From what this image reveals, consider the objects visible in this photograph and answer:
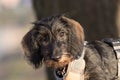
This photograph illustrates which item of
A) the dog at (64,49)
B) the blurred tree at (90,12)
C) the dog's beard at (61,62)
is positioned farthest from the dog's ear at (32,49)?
the blurred tree at (90,12)

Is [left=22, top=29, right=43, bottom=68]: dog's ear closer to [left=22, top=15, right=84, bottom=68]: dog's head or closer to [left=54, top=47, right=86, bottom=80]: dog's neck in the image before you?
[left=22, top=15, right=84, bottom=68]: dog's head

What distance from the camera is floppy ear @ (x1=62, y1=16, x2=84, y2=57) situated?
7.26 meters

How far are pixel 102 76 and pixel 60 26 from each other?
2.28 ft

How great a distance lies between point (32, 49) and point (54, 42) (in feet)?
1.07


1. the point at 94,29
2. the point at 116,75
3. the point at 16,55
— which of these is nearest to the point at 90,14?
the point at 94,29

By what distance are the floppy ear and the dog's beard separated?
0.34 ft

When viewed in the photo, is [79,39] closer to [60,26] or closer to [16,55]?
[60,26]

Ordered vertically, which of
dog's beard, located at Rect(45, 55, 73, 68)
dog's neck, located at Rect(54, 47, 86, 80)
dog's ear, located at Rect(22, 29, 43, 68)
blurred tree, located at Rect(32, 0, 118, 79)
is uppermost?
blurred tree, located at Rect(32, 0, 118, 79)

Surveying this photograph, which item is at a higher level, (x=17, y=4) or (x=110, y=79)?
(x=17, y=4)

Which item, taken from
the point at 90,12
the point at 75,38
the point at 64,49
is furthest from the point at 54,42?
the point at 90,12

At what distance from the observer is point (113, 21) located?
36.0ft

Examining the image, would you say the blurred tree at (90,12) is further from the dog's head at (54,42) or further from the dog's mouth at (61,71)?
the dog's mouth at (61,71)

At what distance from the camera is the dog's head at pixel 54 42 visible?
23.3 ft

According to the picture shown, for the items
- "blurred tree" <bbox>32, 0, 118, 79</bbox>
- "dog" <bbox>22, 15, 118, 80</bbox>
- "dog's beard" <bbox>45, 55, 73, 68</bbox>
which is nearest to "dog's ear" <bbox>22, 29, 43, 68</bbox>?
"dog" <bbox>22, 15, 118, 80</bbox>
